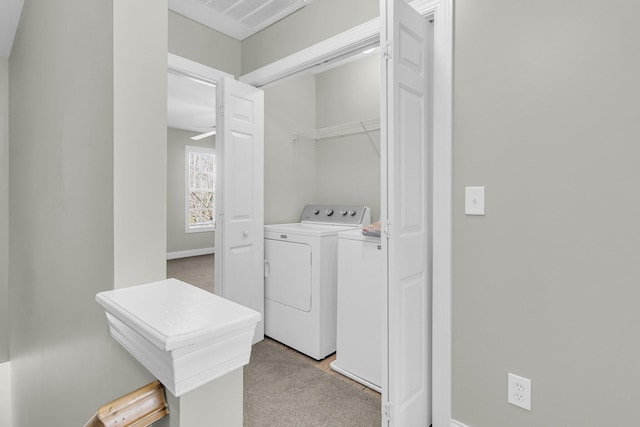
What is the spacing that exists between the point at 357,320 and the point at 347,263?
37 centimetres

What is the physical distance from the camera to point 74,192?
98 centimetres

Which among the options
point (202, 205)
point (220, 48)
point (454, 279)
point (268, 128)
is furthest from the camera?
point (202, 205)

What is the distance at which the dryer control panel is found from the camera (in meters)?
2.83

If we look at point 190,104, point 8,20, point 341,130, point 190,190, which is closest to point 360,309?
point 341,130

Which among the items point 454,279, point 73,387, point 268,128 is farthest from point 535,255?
point 268,128

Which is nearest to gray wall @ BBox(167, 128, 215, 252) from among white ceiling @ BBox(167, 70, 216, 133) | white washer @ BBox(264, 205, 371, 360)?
white ceiling @ BBox(167, 70, 216, 133)

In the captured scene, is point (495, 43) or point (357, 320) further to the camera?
point (357, 320)

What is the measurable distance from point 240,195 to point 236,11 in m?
1.34

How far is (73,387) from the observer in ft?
3.41

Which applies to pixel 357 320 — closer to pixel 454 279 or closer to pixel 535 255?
pixel 454 279

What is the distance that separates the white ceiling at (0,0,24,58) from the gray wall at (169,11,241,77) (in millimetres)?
806

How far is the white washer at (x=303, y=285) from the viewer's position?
239cm

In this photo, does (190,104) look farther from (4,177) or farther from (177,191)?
(4,177)

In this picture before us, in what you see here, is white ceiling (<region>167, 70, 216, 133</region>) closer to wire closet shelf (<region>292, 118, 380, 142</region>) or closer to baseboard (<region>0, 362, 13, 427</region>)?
wire closet shelf (<region>292, 118, 380, 142</region>)
